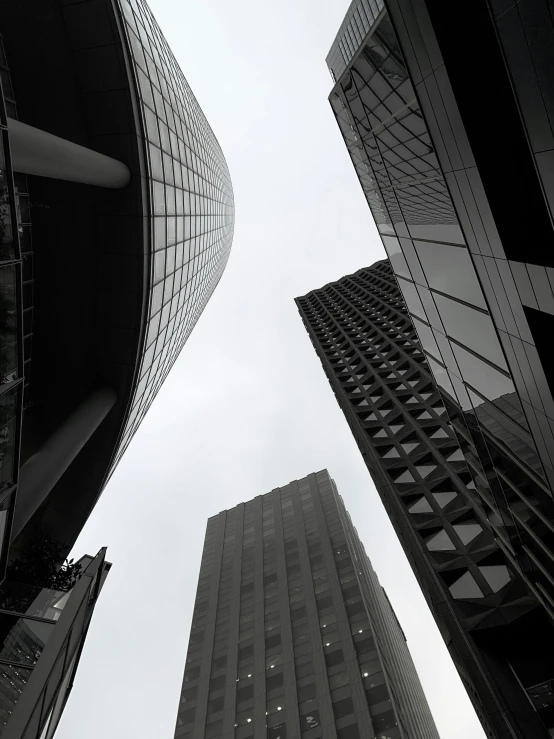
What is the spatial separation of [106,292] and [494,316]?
1597 centimetres

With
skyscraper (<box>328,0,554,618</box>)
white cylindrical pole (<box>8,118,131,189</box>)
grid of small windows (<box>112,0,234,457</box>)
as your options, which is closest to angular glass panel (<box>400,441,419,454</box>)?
skyscraper (<box>328,0,554,618</box>)

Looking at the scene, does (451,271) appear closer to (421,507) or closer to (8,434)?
(8,434)

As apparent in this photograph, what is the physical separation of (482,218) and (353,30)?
1332cm

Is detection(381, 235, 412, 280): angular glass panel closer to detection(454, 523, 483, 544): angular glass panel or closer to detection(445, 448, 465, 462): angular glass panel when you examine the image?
detection(454, 523, 483, 544): angular glass panel

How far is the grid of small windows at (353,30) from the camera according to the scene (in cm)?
1570

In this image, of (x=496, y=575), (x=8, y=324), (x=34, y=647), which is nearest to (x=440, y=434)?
(x=496, y=575)

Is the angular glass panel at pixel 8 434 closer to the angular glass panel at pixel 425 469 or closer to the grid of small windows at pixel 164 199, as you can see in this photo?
the grid of small windows at pixel 164 199

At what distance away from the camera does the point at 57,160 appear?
1467 cm

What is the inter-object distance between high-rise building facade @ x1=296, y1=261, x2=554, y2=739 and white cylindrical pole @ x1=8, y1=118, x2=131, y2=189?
57.5ft

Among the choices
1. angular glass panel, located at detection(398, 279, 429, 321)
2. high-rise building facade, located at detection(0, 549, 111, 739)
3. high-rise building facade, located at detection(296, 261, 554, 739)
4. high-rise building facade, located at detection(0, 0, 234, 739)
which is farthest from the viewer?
angular glass panel, located at detection(398, 279, 429, 321)

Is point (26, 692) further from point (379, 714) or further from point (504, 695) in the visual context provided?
point (379, 714)

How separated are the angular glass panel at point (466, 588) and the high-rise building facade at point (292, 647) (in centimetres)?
3475

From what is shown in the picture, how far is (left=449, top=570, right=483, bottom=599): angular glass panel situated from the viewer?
19.8 m

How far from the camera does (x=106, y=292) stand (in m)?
20.9
